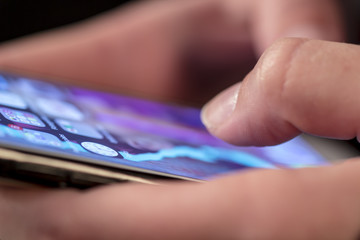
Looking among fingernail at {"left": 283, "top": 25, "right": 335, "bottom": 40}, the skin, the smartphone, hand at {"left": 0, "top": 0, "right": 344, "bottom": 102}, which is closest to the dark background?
hand at {"left": 0, "top": 0, "right": 344, "bottom": 102}

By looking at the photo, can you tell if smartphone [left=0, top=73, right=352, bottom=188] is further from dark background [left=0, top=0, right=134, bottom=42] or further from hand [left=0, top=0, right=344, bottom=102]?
dark background [left=0, top=0, right=134, bottom=42]

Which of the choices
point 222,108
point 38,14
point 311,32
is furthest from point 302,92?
point 38,14

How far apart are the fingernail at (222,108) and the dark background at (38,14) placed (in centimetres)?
72

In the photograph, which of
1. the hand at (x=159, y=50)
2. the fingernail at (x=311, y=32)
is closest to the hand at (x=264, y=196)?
the fingernail at (x=311, y=32)

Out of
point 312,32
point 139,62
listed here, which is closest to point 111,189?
point 312,32

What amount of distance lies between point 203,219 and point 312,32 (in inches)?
18.9

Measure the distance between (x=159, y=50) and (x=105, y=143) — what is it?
0.61m

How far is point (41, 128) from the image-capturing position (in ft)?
1.32

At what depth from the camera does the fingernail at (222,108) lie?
0.42 meters

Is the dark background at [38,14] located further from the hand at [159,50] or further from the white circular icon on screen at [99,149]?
the white circular icon on screen at [99,149]

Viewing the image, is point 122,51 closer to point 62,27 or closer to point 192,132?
point 62,27

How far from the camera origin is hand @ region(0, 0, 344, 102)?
95 cm

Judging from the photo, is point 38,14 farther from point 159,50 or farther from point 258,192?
point 258,192

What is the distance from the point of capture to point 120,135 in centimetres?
50
